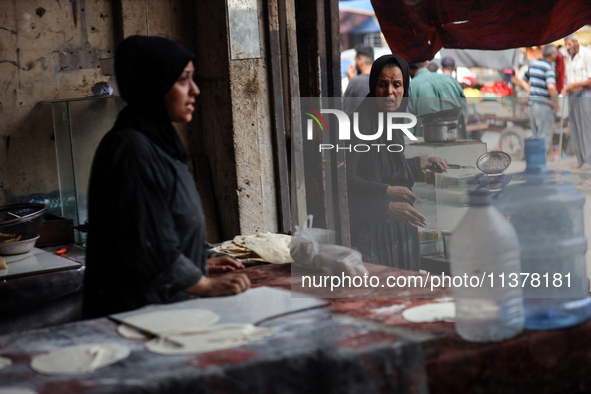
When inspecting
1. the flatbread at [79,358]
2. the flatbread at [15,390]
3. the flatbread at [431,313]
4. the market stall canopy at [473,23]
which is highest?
the market stall canopy at [473,23]

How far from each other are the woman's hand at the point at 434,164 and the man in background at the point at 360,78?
2585 millimetres

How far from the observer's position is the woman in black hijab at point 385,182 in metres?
3.13

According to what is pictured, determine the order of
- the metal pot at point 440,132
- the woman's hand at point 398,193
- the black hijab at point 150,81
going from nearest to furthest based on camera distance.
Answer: the black hijab at point 150,81
the woman's hand at point 398,193
the metal pot at point 440,132

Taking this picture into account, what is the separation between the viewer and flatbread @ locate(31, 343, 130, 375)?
1.36m

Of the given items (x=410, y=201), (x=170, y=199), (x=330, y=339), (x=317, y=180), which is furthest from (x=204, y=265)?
(x=317, y=180)

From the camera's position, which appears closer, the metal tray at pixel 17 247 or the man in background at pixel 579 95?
the metal tray at pixel 17 247

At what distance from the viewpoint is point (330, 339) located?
1480 millimetres

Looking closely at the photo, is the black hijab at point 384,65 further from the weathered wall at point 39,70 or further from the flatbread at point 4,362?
the flatbread at point 4,362

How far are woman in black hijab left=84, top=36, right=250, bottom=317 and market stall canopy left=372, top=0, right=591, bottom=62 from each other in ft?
6.98

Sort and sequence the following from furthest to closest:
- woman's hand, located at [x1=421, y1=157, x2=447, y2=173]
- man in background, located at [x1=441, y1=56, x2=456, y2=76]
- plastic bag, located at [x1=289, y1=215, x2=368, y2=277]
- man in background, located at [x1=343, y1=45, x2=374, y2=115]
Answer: man in background, located at [x1=441, y1=56, x2=456, y2=76]
man in background, located at [x1=343, y1=45, x2=374, y2=115]
woman's hand, located at [x1=421, y1=157, x2=447, y2=173]
plastic bag, located at [x1=289, y1=215, x2=368, y2=277]

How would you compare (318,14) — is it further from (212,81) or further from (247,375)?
(247,375)

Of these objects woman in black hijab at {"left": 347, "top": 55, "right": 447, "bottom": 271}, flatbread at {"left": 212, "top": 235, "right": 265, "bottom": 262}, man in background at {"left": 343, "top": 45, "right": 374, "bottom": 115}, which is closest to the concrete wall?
woman in black hijab at {"left": 347, "top": 55, "right": 447, "bottom": 271}

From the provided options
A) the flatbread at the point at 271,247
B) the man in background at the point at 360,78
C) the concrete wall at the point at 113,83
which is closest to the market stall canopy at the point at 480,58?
the man in background at the point at 360,78

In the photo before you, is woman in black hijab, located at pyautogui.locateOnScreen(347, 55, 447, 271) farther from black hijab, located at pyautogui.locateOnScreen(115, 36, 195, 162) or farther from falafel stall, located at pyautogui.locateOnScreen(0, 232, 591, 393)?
falafel stall, located at pyautogui.locateOnScreen(0, 232, 591, 393)
